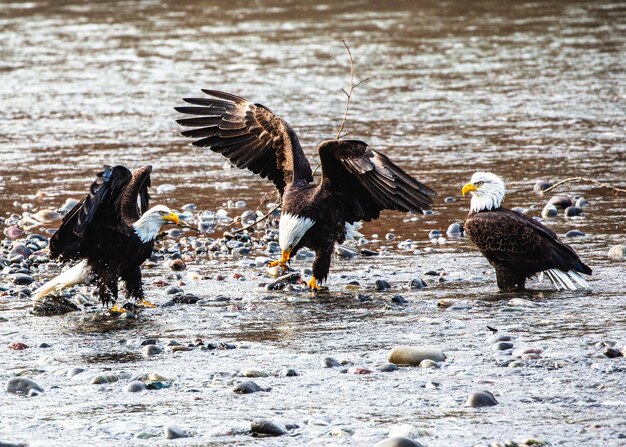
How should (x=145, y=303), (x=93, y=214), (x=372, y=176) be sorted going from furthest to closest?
(x=372, y=176) → (x=145, y=303) → (x=93, y=214)

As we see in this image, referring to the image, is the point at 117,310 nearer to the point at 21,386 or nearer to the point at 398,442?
the point at 21,386

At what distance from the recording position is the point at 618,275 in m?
7.06

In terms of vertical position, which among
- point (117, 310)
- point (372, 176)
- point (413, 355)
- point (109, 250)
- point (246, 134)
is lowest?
point (117, 310)

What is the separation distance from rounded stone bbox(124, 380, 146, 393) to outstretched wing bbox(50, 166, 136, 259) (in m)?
1.54

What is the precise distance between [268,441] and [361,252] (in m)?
3.80

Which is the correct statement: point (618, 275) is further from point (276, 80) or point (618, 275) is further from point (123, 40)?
point (123, 40)

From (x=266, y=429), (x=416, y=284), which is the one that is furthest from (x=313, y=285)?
(x=266, y=429)

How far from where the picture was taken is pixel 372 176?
23.7ft

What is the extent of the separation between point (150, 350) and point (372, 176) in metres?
2.04

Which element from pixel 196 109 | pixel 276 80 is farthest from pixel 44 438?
pixel 276 80

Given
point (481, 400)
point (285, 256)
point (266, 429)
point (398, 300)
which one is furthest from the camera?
point (285, 256)

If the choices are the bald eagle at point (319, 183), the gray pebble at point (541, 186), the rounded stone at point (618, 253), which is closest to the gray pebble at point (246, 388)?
the bald eagle at point (319, 183)

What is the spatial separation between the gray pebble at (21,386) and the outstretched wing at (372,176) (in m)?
2.64

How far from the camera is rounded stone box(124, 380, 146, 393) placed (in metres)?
5.11
